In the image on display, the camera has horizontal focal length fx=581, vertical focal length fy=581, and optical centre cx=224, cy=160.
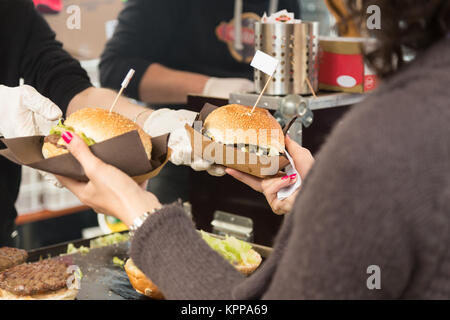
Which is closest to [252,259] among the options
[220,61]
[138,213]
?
[138,213]

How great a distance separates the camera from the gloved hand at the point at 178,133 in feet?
6.10

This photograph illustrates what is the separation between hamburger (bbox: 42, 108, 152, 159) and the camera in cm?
149

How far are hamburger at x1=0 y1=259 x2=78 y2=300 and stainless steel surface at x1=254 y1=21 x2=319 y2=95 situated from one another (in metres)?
1.01

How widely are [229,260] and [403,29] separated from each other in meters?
1.28

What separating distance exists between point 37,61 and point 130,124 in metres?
0.74

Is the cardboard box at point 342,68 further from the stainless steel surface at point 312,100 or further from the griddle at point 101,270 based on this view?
the griddle at point 101,270

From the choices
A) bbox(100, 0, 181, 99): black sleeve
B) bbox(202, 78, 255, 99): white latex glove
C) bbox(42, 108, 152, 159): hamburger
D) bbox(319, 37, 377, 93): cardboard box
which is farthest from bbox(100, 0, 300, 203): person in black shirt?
bbox(42, 108, 152, 159): hamburger

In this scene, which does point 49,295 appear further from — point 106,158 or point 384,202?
point 384,202

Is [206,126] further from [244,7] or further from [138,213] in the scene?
[244,7]

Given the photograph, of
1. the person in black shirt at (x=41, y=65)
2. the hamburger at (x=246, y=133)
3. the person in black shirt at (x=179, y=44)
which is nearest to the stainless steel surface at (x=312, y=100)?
the hamburger at (x=246, y=133)

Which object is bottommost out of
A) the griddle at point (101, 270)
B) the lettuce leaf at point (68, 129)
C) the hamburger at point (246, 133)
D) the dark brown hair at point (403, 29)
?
the griddle at point (101, 270)

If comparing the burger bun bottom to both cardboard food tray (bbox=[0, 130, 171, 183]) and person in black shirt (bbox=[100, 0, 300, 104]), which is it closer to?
cardboard food tray (bbox=[0, 130, 171, 183])

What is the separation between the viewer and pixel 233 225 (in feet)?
8.38

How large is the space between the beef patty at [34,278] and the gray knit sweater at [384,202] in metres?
1.06
